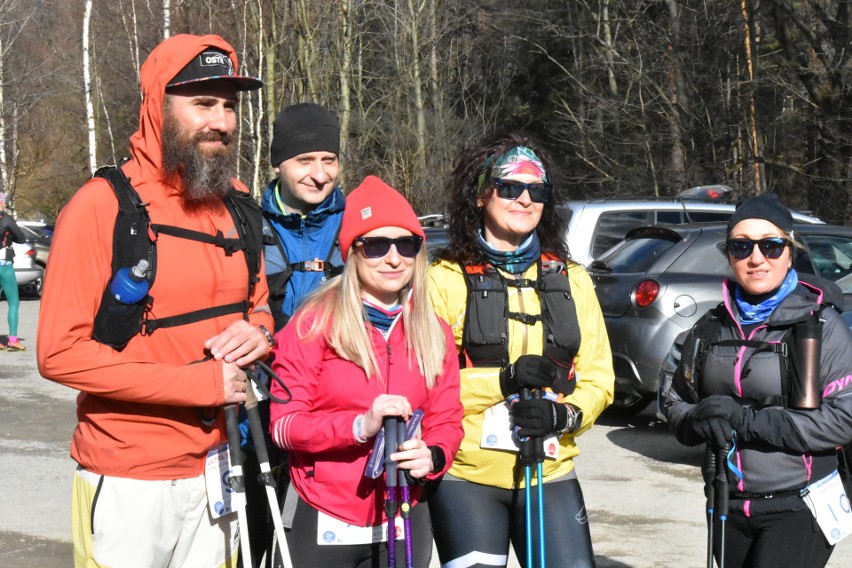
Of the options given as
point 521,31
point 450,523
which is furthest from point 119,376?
point 521,31

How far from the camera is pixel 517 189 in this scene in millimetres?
3873

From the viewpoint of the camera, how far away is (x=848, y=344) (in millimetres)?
3760

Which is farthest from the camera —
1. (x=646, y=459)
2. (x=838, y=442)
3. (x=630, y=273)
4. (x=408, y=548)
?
(x=630, y=273)

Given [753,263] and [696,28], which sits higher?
[696,28]

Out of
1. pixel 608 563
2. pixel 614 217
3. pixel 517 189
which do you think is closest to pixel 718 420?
pixel 517 189

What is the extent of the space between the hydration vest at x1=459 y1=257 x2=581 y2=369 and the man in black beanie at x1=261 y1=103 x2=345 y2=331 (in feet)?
2.27

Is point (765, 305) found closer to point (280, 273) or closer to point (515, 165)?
point (515, 165)

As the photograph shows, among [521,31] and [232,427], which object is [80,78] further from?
[232,427]

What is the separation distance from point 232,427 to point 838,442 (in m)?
→ 2.04

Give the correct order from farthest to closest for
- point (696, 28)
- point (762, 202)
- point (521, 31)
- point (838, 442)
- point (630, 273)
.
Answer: point (521, 31) → point (696, 28) → point (630, 273) → point (762, 202) → point (838, 442)

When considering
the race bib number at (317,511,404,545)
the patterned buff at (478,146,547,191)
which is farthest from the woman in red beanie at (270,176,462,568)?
the patterned buff at (478,146,547,191)

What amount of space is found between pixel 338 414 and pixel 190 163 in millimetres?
919

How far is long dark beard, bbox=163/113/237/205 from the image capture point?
3371 mm

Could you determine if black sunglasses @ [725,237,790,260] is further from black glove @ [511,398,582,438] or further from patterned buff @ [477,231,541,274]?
black glove @ [511,398,582,438]
